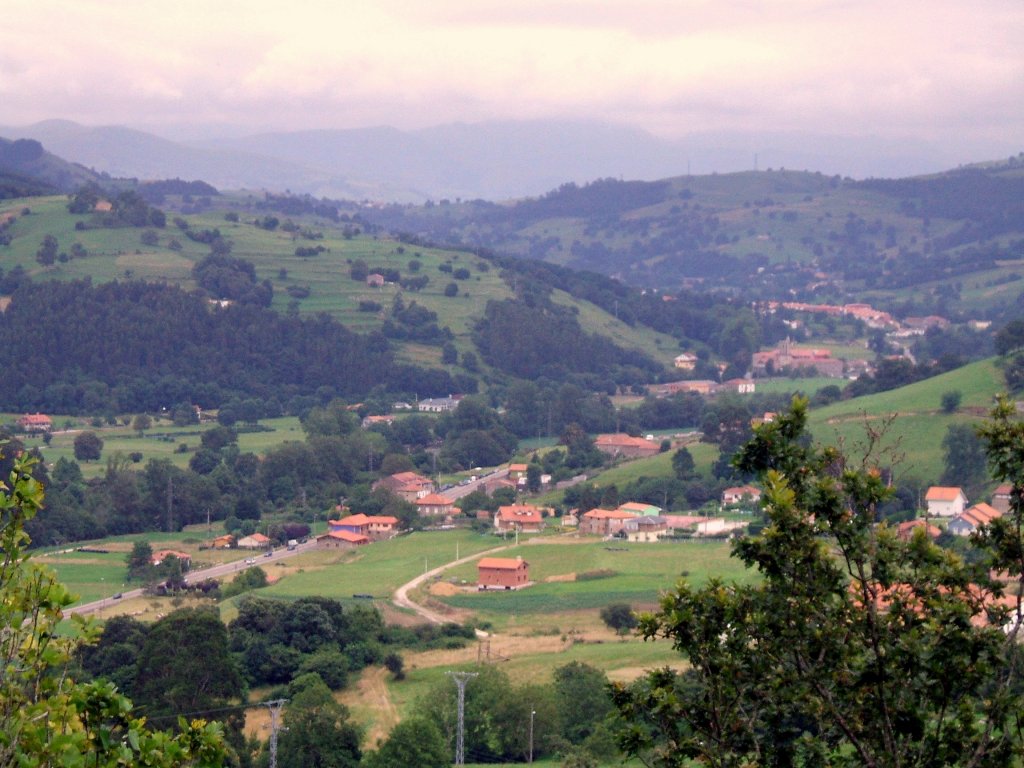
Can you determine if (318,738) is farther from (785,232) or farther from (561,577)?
(785,232)

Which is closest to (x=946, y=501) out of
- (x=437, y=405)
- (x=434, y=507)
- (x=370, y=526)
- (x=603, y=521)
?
(x=603, y=521)

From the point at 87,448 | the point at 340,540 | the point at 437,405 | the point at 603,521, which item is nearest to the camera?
the point at 603,521

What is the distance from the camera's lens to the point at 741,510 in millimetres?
50031

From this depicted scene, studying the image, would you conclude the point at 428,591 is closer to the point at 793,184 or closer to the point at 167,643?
the point at 167,643

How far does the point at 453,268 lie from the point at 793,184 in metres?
99.9

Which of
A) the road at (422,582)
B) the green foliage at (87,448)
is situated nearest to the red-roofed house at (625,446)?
the road at (422,582)

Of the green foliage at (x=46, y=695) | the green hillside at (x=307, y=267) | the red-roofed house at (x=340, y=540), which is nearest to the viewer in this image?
the green foliage at (x=46, y=695)

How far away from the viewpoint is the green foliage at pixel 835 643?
736 centimetres

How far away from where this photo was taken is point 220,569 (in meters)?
42.5

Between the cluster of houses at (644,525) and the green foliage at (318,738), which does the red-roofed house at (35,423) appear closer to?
the cluster of houses at (644,525)

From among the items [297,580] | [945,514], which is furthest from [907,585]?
[945,514]

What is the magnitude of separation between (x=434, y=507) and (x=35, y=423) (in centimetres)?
2489

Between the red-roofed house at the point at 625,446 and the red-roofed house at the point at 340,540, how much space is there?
60.2 feet

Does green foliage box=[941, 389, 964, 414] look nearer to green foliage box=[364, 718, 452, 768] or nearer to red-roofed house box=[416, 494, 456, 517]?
red-roofed house box=[416, 494, 456, 517]
